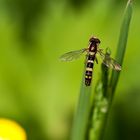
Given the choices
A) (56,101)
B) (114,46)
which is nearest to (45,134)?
(56,101)

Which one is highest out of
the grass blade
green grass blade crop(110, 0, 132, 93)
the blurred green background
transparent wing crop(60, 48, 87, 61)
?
the blurred green background

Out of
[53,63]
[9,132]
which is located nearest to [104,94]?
[9,132]

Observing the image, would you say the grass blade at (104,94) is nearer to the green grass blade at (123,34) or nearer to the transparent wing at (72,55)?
the green grass blade at (123,34)

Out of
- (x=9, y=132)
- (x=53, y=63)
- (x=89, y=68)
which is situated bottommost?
(x=9, y=132)

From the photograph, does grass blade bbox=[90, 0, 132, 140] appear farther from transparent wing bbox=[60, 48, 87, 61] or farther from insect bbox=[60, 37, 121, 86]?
transparent wing bbox=[60, 48, 87, 61]

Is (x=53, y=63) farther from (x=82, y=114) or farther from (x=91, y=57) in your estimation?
(x=82, y=114)

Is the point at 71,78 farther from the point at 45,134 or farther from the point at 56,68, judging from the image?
the point at 45,134

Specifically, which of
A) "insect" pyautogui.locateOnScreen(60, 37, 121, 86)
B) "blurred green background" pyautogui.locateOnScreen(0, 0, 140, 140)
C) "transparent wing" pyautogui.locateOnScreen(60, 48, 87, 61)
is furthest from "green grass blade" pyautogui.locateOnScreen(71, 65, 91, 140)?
"blurred green background" pyautogui.locateOnScreen(0, 0, 140, 140)
